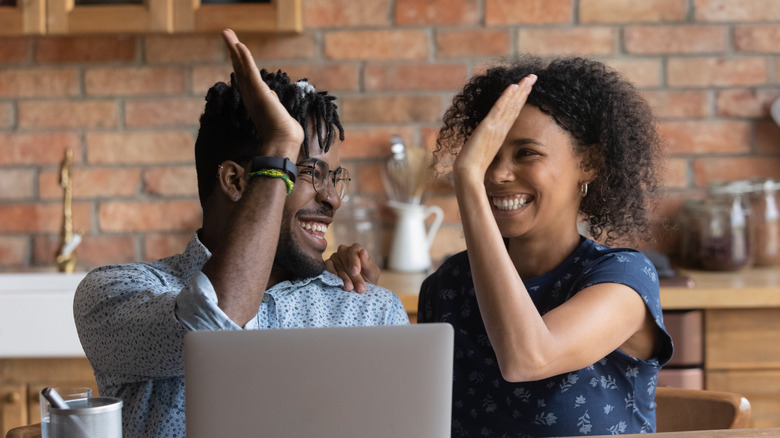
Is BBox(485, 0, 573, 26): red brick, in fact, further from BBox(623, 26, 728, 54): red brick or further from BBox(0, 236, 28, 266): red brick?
BBox(0, 236, 28, 266): red brick

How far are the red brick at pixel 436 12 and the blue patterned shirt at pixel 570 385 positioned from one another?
4.13ft

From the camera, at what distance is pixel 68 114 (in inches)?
102

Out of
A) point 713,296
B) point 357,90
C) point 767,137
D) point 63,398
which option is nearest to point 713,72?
point 767,137

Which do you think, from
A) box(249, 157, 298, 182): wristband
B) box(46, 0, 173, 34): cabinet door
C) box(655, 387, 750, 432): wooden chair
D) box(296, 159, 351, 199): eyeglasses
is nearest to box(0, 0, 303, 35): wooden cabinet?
box(46, 0, 173, 34): cabinet door

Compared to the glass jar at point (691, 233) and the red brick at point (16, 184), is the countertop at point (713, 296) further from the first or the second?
the red brick at point (16, 184)

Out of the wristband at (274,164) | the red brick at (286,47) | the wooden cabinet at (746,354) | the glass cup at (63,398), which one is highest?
the red brick at (286,47)

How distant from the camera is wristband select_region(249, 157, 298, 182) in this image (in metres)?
1.14

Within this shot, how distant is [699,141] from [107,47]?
5.76 feet

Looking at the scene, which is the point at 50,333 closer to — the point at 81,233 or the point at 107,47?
the point at 81,233

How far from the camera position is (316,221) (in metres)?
1.42

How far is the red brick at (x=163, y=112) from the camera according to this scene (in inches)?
102

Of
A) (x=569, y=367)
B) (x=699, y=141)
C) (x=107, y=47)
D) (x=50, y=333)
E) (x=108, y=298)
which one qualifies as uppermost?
(x=107, y=47)

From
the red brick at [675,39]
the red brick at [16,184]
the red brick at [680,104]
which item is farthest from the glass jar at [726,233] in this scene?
the red brick at [16,184]

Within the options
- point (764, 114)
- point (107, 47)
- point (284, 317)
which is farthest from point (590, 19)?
point (284, 317)
